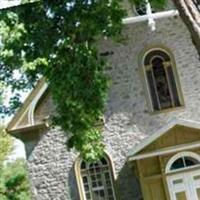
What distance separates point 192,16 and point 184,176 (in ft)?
30.2

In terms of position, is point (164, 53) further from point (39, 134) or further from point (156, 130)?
point (39, 134)

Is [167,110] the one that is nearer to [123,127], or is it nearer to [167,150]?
[123,127]

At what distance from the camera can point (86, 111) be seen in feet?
41.4

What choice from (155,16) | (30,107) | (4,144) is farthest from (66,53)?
(4,144)

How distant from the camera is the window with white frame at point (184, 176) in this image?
15031mm

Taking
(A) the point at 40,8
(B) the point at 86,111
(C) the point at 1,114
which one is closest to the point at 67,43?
(A) the point at 40,8

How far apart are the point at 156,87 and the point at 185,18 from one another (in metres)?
9.83

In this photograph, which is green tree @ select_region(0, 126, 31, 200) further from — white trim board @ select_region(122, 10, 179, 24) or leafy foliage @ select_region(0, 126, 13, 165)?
white trim board @ select_region(122, 10, 179, 24)

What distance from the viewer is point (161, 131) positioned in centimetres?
1507

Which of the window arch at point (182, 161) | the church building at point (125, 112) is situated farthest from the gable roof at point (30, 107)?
the window arch at point (182, 161)

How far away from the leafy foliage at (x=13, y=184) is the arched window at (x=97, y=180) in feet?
30.3

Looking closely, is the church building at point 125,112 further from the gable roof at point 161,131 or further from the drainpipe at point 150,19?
the gable roof at point 161,131

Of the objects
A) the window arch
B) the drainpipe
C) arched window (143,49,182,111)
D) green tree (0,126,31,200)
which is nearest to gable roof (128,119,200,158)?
the window arch

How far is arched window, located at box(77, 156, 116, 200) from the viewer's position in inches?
634
